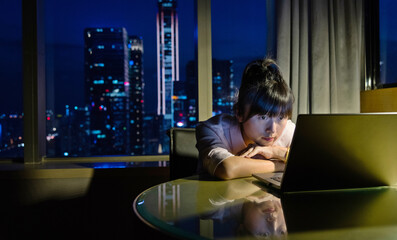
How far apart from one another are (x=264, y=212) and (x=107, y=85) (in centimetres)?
206

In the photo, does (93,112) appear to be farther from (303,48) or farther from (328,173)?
(328,173)

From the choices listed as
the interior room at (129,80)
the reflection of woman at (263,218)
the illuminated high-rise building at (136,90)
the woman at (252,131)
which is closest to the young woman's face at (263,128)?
the woman at (252,131)

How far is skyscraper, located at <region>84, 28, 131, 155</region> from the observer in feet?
7.95

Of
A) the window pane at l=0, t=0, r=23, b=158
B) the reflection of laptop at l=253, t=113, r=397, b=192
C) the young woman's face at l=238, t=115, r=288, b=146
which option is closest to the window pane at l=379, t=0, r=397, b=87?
the young woman's face at l=238, t=115, r=288, b=146

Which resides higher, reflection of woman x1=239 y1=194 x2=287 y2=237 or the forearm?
the forearm

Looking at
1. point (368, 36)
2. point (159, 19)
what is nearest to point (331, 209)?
point (368, 36)

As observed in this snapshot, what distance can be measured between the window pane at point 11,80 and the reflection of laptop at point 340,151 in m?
2.02

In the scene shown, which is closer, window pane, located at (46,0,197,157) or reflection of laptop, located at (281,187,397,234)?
reflection of laptop, located at (281,187,397,234)

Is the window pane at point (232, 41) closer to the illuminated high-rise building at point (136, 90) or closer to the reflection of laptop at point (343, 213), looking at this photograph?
the illuminated high-rise building at point (136, 90)

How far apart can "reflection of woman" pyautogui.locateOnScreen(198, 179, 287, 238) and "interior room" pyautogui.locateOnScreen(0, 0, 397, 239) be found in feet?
3.32

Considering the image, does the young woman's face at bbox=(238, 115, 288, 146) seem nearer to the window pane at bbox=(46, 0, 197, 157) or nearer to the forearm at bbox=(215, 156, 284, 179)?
the forearm at bbox=(215, 156, 284, 179)

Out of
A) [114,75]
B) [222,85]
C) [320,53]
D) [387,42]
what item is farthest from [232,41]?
[387,42]

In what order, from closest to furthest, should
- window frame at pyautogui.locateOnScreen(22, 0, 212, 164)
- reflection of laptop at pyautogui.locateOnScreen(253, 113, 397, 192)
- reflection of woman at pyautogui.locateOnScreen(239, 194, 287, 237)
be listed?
reflection of woman at pyautogui.locateOnScreen(239, 194, 287, 237) → reflection of laptop at pyautogui.locateOnScreen(253, 113, 397, 192) → window frame at pyautogui.locateOnScreen(22, 0, 212, 164)

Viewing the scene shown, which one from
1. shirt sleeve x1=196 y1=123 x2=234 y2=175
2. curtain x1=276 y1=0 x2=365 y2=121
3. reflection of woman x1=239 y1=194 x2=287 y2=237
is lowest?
reflection of woman x1=239 y1=194 x2=287 y2=237
